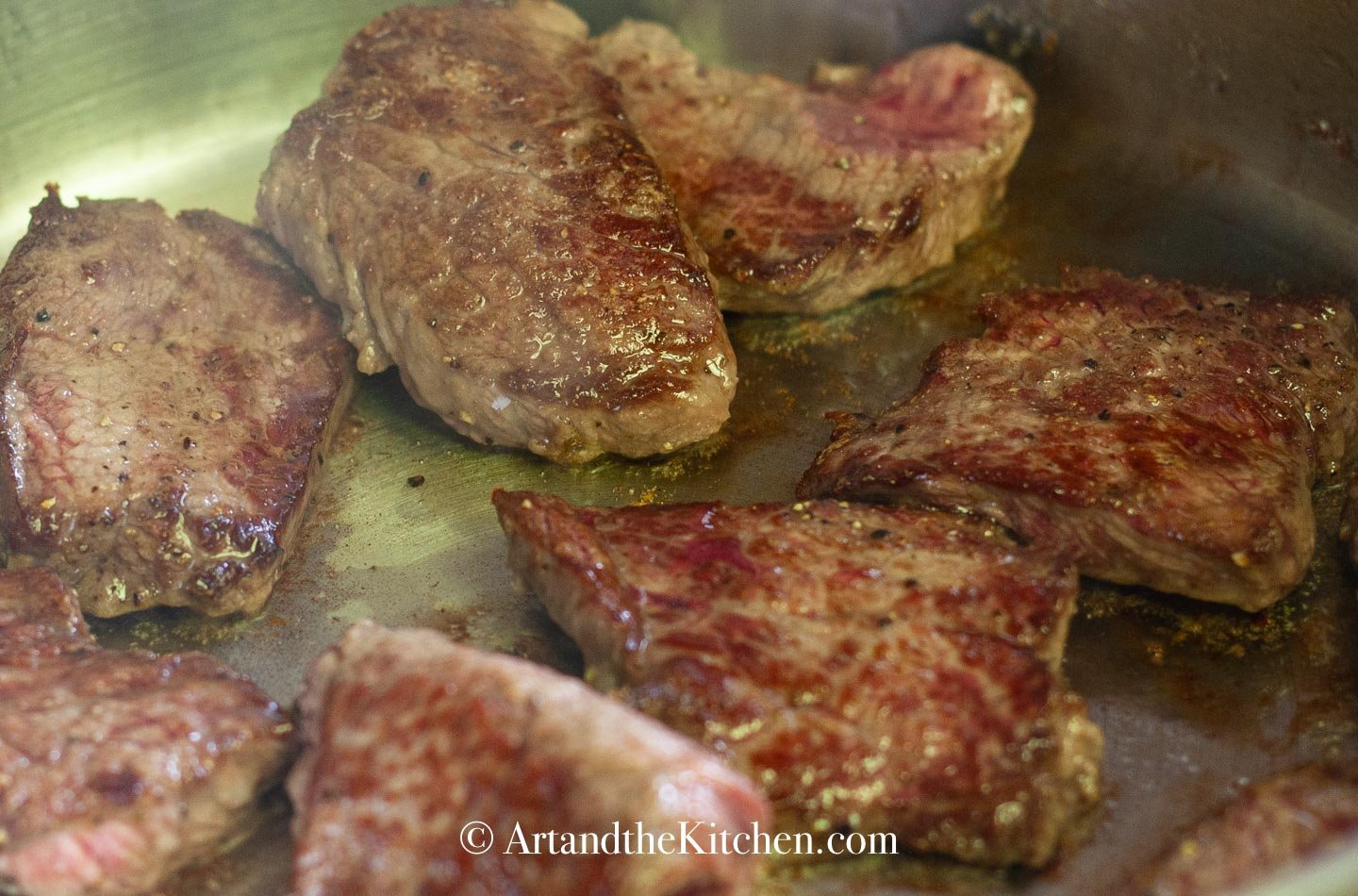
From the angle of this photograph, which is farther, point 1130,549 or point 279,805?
point 1130,549

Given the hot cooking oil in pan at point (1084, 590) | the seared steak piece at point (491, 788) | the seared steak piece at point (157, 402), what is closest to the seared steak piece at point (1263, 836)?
Answer: the hot cooking oil in pan at point (1084, 590)

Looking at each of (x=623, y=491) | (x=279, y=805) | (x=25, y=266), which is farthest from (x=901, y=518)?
(x=25, y=266)

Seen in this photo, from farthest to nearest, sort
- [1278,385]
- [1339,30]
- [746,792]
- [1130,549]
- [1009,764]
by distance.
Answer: [1339,30]
[1278,385]
[1130,549]
[1009,764]
[746,792]

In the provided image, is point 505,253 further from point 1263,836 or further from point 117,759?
point 1263,836

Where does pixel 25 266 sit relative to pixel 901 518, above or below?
above

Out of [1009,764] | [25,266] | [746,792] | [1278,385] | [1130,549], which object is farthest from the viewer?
[25,266]

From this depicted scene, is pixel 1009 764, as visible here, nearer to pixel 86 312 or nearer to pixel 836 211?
pixel 836 211

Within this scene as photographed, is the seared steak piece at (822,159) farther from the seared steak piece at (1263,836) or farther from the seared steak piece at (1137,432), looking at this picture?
the seared steak piece at (1263,836)
